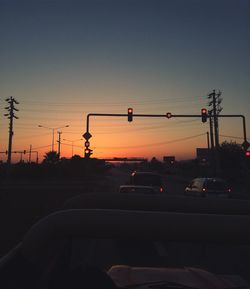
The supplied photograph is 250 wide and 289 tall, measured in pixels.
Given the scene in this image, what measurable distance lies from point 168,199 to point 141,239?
106 cm

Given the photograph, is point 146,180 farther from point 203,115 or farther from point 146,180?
point 203,115

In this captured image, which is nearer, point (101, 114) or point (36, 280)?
point (36, 280)

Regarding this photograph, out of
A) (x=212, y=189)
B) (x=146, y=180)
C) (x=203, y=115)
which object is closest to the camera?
(x=146, y=180)

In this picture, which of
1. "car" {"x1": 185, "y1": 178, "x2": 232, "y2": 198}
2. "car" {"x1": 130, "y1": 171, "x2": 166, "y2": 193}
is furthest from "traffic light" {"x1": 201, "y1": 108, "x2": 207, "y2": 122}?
"car" {"x1": 130, "y1": 171, "x2": 166, "y2": 193}

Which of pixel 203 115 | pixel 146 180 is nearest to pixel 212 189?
pixel 146 180

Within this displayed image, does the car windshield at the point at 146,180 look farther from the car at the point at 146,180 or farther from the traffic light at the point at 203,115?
the traffic light at the point at 203,115

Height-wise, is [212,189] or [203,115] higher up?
[203,115]

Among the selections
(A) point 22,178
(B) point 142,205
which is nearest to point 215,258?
(B) point 142,205

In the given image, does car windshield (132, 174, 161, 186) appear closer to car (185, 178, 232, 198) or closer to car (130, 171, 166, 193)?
car (130, 171, 166, 193)

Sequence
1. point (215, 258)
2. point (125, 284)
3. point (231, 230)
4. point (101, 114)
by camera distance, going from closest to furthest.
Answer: point (231, 230), point (125, 284), point (215, 258), point (101, 114)

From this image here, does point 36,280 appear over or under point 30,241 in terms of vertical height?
under

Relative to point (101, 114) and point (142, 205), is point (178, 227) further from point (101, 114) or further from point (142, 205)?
point (101, 114)

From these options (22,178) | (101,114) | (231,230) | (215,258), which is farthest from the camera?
(22,178)

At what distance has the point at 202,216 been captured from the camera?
200 centimetres
